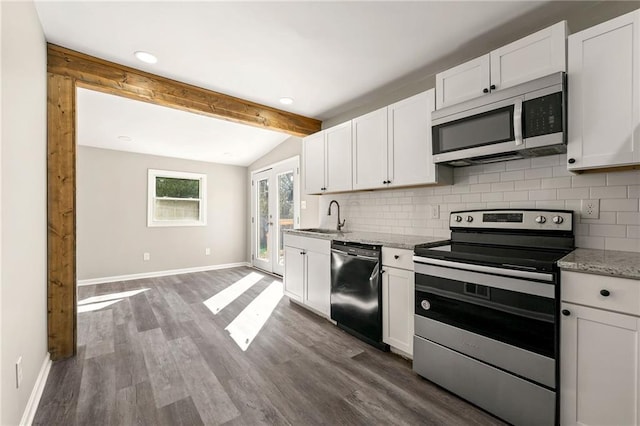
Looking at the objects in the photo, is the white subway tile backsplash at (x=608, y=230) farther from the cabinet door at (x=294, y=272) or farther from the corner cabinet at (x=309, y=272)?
the cabinet door at (x=294, y=272)

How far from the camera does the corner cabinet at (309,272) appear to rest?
9.78ft

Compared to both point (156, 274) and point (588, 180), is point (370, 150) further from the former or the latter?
point (156, 274)

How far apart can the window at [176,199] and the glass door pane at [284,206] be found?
1664 millimetres

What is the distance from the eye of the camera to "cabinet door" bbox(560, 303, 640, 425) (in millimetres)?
1259

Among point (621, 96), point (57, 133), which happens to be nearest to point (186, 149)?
point (57, 133)

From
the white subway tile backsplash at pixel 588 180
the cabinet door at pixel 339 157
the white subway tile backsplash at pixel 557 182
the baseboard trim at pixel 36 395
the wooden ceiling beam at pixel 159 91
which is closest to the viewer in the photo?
the baseboard trim at pixel 36 395

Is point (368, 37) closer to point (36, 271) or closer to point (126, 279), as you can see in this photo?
point (36, 271)

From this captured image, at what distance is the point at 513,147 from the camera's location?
1825 millimetres

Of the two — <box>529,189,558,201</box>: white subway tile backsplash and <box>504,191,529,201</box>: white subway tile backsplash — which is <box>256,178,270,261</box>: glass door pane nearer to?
<box>504,191,529,201</box>: white subway tile backsplash

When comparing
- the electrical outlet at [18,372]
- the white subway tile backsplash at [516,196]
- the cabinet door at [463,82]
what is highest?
the cabinet door at [463,82]

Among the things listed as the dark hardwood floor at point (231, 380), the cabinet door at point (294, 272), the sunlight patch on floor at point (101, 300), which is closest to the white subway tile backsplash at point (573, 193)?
the dark hardwood floor at point (231, 380)

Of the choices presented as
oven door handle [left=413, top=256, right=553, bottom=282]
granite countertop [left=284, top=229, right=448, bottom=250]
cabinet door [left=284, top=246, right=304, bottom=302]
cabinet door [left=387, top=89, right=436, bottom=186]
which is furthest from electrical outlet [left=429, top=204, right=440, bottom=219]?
cabinet door [left=284, top=246, right=304, bottom=302]

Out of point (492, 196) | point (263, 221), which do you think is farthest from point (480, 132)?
point (263, 221)

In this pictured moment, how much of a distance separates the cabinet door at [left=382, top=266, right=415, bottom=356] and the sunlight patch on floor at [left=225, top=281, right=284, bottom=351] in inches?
48.7
